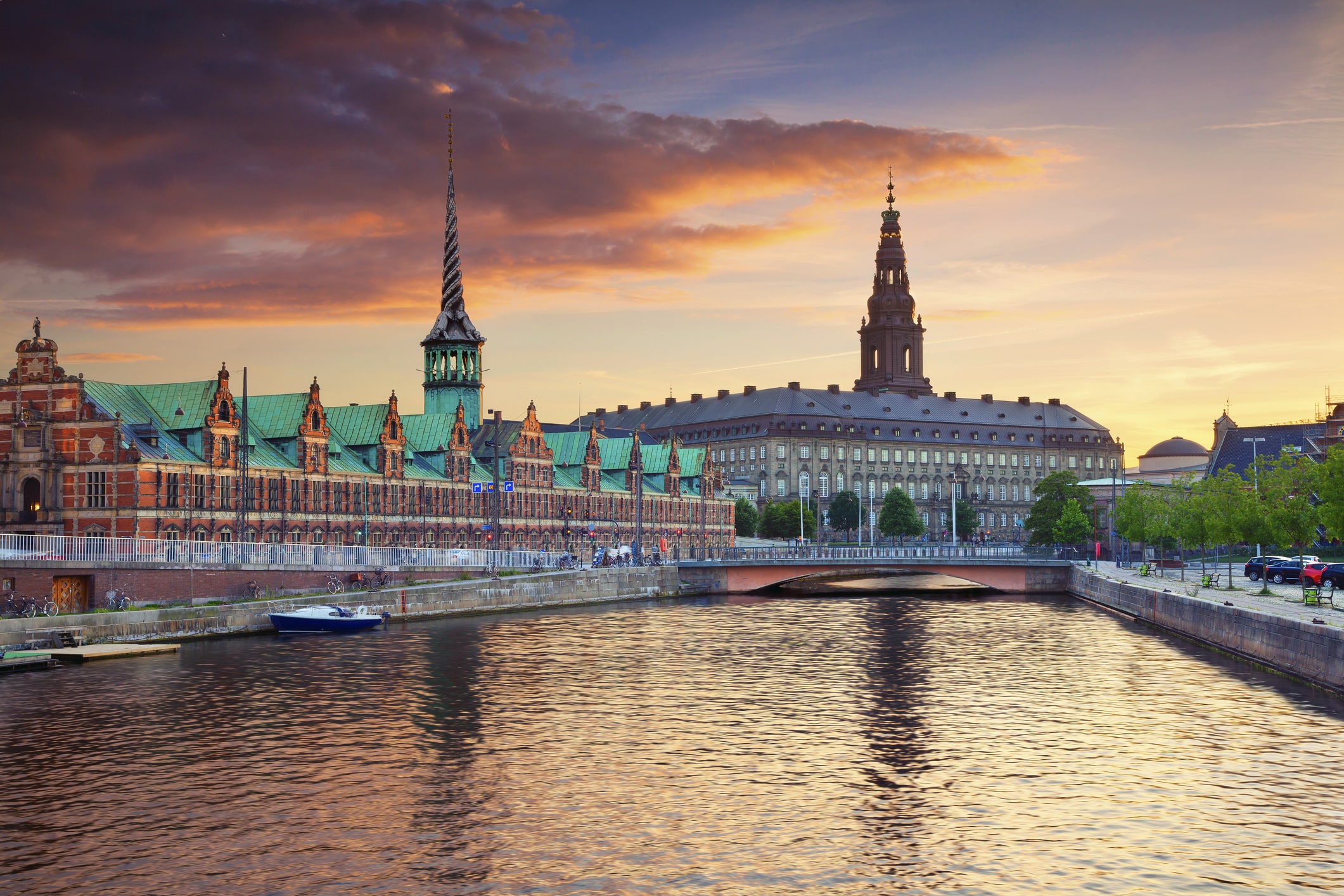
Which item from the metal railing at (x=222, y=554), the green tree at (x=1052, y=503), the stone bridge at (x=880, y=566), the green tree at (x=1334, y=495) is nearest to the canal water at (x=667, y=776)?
the green tree at (x=1334, y=495)

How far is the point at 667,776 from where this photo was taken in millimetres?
36719

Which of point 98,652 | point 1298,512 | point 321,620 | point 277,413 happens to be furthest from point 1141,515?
point 98,652

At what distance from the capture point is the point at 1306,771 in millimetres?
36344

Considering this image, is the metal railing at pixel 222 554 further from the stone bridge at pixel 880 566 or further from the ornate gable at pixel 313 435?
the stone bridge at pixel 880 566

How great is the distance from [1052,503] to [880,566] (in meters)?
76.1

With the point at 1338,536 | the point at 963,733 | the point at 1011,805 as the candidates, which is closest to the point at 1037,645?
the point at 1338,536

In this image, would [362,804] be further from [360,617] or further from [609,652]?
[360,617]

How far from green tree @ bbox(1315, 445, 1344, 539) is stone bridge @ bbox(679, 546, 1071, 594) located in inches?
1990

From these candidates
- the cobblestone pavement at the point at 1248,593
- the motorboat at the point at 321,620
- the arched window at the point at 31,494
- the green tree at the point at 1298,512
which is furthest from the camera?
the arched window at the point at 31,494

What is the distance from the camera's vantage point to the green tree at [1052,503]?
7382 inches

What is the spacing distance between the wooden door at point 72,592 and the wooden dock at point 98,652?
22.6ft

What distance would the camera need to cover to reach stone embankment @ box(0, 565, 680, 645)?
6400cm

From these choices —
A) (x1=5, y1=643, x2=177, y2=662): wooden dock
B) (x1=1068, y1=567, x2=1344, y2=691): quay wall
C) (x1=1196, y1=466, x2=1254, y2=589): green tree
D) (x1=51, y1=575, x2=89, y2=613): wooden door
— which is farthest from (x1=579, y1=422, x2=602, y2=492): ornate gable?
(x1=5, y1=643, x2=177, y2=662): wooden dock

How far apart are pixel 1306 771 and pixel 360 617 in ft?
170
